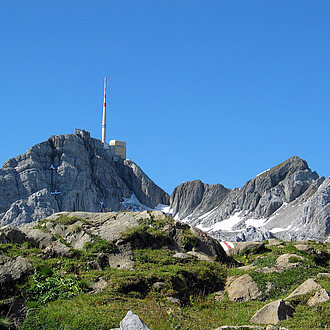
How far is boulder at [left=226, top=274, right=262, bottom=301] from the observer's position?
18.0m

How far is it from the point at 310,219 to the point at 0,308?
183 metres

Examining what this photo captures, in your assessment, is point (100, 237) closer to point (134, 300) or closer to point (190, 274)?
point (190, 274)

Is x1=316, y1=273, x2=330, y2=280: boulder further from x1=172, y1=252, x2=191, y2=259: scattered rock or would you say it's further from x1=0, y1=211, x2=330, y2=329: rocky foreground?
x1=172, y1=252, x2=191, y2=259: scattered rock

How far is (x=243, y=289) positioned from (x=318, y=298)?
11.1 ft

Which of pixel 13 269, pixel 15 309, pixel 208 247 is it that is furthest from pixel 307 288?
pixel 13 269

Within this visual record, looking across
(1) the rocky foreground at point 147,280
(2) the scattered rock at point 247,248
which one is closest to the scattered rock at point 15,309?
(1) the rocky foreground at point 147,280

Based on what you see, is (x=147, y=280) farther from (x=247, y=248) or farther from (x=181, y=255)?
(x=247, y=248)

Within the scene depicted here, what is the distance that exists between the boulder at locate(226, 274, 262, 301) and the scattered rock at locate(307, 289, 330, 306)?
2.60 m

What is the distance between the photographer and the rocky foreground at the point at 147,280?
566 inches

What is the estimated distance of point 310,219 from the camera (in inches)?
7407

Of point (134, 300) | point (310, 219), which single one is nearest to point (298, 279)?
point (134, 300)

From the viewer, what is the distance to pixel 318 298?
15.6 meters

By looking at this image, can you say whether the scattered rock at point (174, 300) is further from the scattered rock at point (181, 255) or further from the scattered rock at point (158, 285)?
the scattered rock at point (181, 255)

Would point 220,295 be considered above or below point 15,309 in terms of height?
above
